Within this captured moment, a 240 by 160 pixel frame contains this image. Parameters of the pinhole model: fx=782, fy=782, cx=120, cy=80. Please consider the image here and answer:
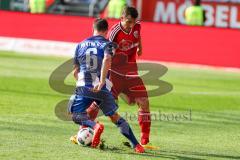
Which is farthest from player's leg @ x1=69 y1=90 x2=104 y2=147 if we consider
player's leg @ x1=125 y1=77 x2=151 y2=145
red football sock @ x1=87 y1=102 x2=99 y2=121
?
player's leg @ x1=125 y1=77 x2=151 y2=145

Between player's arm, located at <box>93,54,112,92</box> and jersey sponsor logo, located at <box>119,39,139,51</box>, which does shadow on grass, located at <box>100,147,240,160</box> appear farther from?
jersey sponsor logo, located at <box>119,39,139,51</box>

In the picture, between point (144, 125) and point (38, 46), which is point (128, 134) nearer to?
point (144, 125)

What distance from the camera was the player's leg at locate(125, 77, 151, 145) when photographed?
12000mm

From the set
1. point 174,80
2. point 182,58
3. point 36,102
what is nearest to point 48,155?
point 36,102

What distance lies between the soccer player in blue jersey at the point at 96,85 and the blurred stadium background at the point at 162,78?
372 millimetres

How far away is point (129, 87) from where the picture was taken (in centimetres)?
1223

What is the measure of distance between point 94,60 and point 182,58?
1722cm

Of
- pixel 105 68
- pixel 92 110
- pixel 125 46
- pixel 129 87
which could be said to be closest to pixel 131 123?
pixel 129 87

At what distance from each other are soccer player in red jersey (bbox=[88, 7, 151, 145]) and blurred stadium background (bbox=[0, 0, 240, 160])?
1.82 feet

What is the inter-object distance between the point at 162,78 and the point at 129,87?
1143cm

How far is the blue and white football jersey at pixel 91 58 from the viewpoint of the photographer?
438 inches

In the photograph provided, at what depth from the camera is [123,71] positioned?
1239cm

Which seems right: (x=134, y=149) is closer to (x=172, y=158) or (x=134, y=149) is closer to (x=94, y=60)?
(x=172, y=158)

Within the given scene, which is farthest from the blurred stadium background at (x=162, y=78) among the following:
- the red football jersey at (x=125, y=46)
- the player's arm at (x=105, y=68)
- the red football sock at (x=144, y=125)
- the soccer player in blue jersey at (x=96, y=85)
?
the red football jersey at (x=125, y=46)
